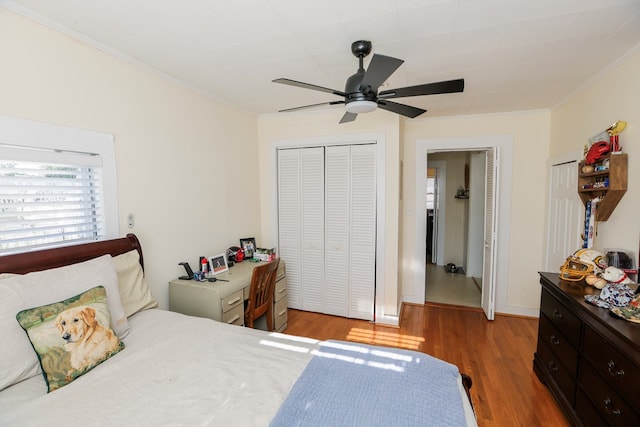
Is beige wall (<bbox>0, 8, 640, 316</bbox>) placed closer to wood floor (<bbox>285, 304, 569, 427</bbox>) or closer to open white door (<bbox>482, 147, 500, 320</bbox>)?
open white door (<bbox>482, 147, 500, 320</bbox>)

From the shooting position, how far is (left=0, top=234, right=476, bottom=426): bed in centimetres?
114

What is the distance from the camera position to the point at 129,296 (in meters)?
1.95

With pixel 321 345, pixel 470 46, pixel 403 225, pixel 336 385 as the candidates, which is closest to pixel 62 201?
pixel 321 345

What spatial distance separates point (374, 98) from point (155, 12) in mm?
1288

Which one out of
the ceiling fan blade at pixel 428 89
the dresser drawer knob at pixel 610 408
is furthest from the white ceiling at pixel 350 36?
the dresser drawer knob at pixel 610 408

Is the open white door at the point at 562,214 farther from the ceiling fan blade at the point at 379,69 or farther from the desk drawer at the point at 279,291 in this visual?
the desk drawer at the point at 279,291

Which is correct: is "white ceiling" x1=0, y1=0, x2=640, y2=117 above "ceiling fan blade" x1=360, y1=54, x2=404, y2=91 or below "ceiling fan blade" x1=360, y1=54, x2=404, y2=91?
above

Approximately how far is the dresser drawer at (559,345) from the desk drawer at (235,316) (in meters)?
2.39

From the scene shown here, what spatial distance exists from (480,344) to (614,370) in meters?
1.50

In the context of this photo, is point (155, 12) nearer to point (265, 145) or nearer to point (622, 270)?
point (265, 145)

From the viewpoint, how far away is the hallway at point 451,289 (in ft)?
13.6

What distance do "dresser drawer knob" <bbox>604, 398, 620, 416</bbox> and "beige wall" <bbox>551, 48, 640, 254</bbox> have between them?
0.94 metres

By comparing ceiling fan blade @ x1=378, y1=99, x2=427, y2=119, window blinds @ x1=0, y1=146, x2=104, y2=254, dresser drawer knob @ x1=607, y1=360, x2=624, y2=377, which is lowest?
dresser drawer knob @ x1=607, y1=360, x2=624, y2=377

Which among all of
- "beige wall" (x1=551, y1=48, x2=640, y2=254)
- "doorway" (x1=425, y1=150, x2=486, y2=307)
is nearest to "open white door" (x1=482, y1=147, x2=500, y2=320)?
"beige wall" (x1=551, y1=48, x2=640, y2=254)
